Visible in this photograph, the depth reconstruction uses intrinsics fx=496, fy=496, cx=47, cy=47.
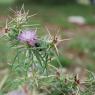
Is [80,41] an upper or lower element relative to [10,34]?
lower

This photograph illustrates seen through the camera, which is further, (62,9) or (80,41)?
(62,9)

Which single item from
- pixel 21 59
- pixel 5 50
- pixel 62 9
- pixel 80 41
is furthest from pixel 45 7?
pixel 21 59

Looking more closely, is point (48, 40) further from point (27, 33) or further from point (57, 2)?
point (57, 2)

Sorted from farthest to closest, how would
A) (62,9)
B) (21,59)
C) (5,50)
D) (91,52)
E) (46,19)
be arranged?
(62,9) → (46,19) → (91,52) → (5,50) → (21,59)

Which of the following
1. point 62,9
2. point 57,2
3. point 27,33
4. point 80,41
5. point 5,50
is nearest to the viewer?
point 27,33

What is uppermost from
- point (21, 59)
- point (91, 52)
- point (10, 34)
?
point (10, 34)

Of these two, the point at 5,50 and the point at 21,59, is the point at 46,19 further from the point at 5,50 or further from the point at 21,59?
the point at 21,59
